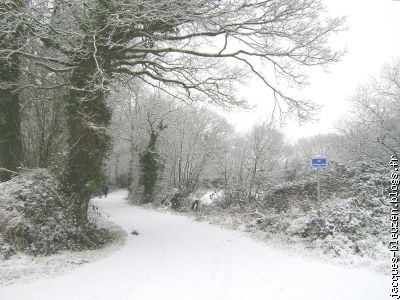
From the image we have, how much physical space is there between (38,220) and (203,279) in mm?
4993

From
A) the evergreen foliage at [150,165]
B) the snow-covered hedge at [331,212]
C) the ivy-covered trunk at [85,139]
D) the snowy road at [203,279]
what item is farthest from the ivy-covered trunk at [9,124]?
the evergreen foliage at [150,165]

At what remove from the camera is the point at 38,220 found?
8453 millimetres

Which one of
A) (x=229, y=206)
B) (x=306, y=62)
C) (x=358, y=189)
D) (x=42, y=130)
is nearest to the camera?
(x=306, y=62)

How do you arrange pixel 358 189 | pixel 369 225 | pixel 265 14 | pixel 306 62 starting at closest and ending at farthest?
1. pixel 369 225
2. pixel 265 14
3. pixel 306 62
4. pixel 358 189

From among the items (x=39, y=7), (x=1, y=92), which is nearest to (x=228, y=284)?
(x=39, y=7)

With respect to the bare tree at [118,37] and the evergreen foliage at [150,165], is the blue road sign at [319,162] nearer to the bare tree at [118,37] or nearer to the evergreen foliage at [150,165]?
the bare tree at [118,37]

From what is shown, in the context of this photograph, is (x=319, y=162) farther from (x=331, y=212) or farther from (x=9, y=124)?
(x=9, y=124)

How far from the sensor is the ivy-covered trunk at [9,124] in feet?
37.9

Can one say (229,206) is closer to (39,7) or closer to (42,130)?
(42,130)

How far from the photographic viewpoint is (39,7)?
9.54 metres

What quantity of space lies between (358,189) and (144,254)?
8.33 metres

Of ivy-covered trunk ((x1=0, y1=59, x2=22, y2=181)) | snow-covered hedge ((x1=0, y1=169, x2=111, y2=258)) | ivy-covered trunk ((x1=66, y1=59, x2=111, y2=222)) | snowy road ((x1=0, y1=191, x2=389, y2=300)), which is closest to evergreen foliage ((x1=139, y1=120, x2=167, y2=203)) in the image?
ivy-covered trunk ((x1=0, y1=59, x2=22, y2=181))

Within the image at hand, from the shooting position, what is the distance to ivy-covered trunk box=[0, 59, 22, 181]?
1155 centimetres

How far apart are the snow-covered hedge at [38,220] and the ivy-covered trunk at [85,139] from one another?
50cm
